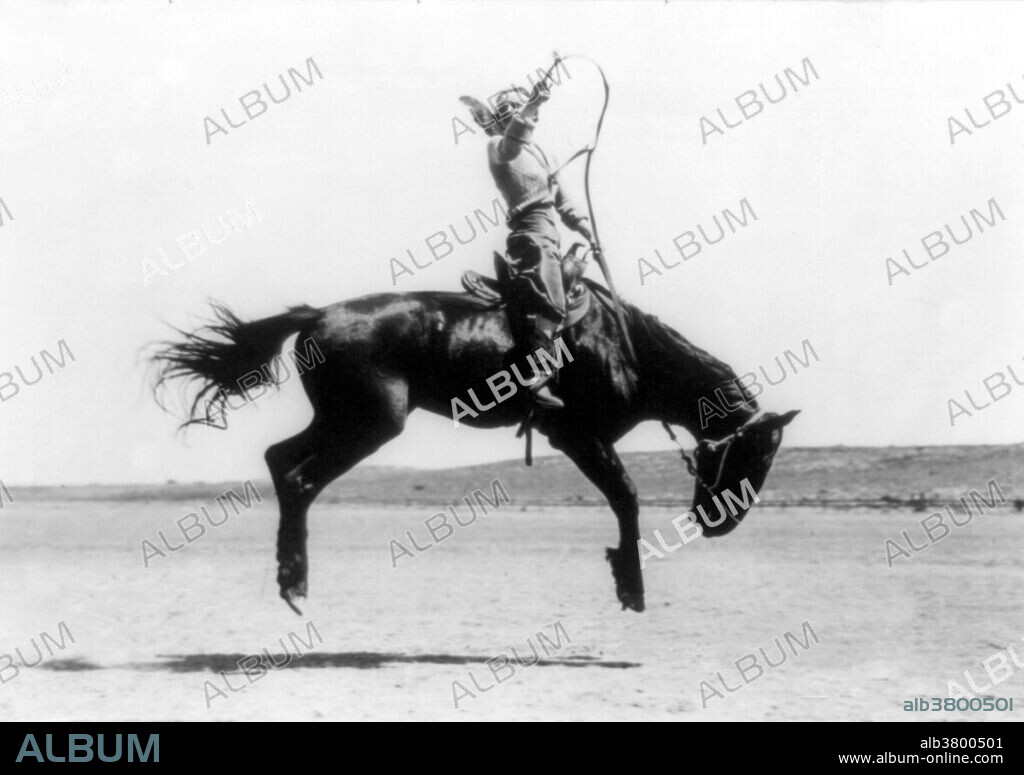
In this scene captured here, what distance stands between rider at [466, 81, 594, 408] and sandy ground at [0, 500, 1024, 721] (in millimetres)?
1851

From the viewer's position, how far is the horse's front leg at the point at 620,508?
837 centimetres

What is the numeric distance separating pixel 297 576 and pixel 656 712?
2.49 meters

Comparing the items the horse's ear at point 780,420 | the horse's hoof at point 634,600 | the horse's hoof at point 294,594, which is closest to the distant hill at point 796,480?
the horse's hoof at point 634,600

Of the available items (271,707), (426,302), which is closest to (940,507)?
(426,302)

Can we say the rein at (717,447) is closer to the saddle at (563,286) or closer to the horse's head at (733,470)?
the horse's head at (733,470)

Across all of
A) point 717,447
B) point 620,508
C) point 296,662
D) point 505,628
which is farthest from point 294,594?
point 717,447

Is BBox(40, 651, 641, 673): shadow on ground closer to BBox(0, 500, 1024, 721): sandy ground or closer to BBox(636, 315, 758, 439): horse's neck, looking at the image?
BBox(0, 500, 1024, 721): sandy ground

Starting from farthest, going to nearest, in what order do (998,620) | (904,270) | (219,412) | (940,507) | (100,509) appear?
1. (100,509)
2. (940,507)
3. (904,270)
4. (998,620)
5. (219,412)

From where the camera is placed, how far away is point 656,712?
691 centimetres

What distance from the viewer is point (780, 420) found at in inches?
324

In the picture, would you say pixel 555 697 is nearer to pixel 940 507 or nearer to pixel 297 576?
pixel 297 576

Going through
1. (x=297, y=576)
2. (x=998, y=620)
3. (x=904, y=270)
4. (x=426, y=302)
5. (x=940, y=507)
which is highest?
(x=426, y=302)

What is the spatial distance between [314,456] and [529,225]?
81.7 inches

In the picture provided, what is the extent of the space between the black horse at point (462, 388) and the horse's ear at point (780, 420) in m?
0.01
